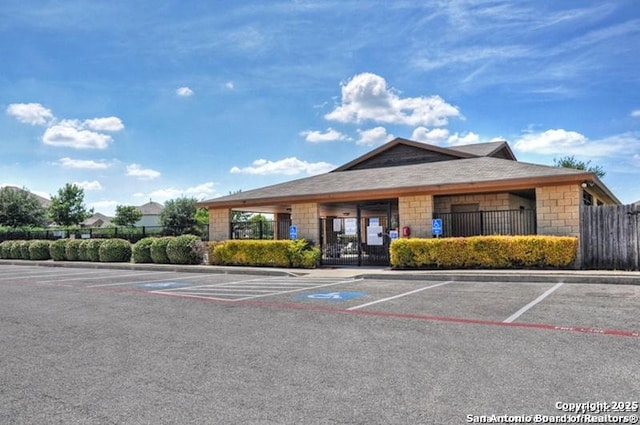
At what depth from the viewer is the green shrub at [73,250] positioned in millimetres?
26555

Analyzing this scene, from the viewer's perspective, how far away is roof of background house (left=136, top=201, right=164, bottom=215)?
3344 inches

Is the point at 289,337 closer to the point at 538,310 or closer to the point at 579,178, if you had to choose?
the point at 538,310

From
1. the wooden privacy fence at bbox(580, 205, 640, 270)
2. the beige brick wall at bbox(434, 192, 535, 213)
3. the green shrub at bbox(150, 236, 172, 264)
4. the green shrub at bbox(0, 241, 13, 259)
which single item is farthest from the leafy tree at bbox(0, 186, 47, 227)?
the wooden privacy fence at bbox(580, 205, 640, 270)

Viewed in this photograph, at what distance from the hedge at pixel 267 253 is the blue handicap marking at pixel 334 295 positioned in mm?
7432

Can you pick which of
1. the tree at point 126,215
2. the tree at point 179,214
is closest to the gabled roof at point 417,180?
the tree at point 179,214

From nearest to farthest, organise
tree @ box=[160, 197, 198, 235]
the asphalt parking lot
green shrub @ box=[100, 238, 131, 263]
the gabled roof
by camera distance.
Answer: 1. the asphalt parking lot
2. the gabled roof
3. green shrub @ box=[100, 238, 131, 263]
4. tree @ box=[160, 197, 198, 235]

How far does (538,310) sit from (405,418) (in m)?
5.37

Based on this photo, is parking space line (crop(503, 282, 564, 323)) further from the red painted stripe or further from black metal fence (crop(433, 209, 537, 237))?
black metal fence (crop(433, 209, 537, 237))

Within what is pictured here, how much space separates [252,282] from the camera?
46.8 ft

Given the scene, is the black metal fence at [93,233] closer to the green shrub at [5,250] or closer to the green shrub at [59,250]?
the green shrub at [5,250]

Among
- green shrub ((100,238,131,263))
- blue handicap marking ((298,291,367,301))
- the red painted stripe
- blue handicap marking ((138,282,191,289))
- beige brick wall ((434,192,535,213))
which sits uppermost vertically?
beige brick wall ((434,192,535,213))

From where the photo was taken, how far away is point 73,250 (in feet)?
87.6

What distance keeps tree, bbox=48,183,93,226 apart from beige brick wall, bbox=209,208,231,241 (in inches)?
1815

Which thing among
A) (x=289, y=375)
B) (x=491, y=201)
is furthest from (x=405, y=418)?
(x=491, y=201)
